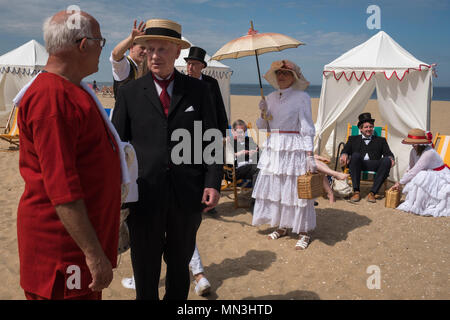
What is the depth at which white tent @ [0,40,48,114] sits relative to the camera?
60.5 feet

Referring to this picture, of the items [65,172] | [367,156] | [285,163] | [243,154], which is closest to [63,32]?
[65,172]

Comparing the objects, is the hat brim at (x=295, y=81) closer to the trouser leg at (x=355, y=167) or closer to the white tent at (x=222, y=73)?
the trouser leg at (x=355, y=167)

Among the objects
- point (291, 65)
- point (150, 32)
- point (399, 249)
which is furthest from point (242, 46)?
point (399, 249)

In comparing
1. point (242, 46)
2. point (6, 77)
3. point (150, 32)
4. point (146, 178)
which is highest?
point (6, 77)

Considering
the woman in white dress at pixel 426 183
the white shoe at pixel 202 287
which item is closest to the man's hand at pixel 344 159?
the woman in white dress at pixel 426 183

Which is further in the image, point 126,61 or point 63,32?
point 126,61

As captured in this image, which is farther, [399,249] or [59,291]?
[399,249]

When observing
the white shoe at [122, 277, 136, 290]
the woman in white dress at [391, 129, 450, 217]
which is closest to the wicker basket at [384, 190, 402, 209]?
the woman in white dress at [391, 129, 450, 217]

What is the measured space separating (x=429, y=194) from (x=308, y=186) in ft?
9.52

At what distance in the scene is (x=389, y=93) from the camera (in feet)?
28.4

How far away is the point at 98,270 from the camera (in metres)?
1.42

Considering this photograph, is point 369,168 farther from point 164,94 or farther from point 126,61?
point 164,94
